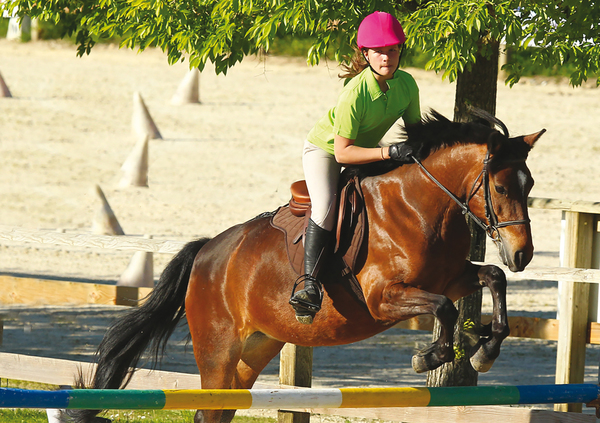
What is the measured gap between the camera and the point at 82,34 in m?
7.49

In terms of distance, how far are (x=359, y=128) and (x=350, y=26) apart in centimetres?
137

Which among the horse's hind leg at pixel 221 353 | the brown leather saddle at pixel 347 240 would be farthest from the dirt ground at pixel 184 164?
the brown leather saddle at pixel 347 240

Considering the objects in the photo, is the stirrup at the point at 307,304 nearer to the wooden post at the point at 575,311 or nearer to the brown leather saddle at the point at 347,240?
the brown leather saddle at the point at 347,240

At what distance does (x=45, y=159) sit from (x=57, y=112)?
366 centimetres

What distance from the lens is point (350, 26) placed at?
220 inches

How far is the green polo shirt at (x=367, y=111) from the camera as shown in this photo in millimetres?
4344

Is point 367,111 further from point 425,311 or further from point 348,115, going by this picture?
point 425,311

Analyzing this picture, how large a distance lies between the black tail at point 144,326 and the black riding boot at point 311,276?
1.20 metres

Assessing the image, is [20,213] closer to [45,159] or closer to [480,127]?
[45,159]

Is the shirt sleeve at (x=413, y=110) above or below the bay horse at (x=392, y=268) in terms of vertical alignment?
above

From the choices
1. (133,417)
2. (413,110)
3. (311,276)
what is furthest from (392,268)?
(133,417)

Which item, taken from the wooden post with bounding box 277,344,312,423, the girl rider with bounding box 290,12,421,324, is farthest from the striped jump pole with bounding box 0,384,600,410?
the wooden post with bounding box 277,344,312,423

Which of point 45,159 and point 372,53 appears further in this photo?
point 45,159

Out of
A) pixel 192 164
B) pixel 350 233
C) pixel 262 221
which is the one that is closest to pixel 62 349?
pixel 262 221
